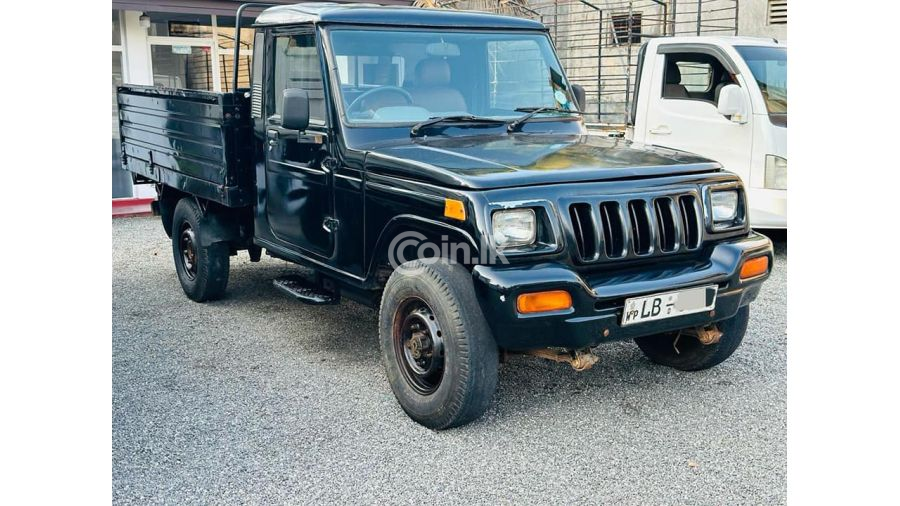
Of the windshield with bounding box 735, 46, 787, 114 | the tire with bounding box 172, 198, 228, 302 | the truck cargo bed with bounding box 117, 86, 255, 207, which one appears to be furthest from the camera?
the windshield with bounding box 735, 46, 787, 114

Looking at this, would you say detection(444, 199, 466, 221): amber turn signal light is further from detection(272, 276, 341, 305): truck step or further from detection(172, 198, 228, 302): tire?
detection(172, 198, 228, 302): tire

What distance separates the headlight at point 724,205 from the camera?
14.5ft

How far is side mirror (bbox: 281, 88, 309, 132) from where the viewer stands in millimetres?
4668

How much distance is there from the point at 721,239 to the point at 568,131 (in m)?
1.30

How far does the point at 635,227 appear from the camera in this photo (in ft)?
13.4

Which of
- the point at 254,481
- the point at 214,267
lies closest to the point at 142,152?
the point at 214,267

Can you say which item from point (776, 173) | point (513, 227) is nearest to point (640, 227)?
point (513, 227)

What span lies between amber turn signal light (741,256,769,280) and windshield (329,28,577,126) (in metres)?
1.58

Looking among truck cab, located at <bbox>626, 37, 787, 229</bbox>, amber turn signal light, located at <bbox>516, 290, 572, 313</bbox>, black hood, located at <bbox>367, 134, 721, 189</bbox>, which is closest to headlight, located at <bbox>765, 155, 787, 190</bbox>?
truck cab, located at <bbox>626, 37, 787, 229</bbox>

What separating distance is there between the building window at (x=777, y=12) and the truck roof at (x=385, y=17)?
1010cm

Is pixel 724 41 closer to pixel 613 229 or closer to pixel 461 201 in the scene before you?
pixel 613 229

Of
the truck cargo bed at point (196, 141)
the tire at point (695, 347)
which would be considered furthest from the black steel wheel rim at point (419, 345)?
the truck cargo bed at point (196, 141)

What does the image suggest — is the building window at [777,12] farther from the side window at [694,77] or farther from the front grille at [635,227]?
the front grille at [635,227]

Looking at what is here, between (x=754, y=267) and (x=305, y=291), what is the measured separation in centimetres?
262
